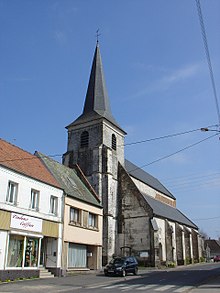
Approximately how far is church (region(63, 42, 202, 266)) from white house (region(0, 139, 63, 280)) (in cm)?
1286

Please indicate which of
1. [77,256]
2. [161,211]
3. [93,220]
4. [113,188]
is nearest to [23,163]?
[77,256]

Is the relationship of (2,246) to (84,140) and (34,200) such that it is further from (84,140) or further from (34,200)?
(84,140)

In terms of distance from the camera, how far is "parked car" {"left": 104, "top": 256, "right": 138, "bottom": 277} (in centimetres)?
2331

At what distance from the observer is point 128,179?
39531 mm

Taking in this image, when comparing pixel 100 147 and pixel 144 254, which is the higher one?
pixel 100 147

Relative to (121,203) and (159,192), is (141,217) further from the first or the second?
(159,192)

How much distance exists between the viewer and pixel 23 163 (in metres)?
22.1

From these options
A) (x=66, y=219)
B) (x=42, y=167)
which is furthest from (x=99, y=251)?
(x=42, y=167)

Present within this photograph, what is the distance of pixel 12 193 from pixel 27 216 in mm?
1751

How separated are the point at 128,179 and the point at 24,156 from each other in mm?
18370

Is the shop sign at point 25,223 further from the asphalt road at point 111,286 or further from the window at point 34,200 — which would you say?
the asphalt road at point 111,286

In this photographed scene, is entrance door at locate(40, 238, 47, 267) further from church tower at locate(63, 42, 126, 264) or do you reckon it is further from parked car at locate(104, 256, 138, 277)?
church tower at locate(63, 42, 126, 264)

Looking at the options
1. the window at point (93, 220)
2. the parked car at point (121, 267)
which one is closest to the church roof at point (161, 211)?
the window at point (93, 220)

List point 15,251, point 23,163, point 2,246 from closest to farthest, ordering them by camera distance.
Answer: point 2,246 < point 15,251 < point 23,163
